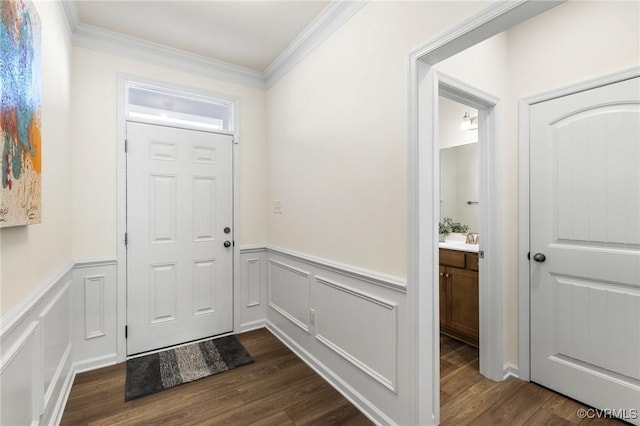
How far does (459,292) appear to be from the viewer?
2.72m

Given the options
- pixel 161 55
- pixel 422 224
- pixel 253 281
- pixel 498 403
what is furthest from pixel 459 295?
pixel 161 55

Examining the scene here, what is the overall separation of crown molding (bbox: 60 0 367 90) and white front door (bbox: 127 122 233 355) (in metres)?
0.62

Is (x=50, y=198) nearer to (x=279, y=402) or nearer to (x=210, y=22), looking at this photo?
(x=210, y=22)

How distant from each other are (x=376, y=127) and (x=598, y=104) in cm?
139

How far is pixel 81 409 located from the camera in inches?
75.0

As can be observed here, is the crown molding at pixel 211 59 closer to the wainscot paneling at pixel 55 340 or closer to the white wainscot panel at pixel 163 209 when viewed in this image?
the white wainscot panel at pixel 163 209

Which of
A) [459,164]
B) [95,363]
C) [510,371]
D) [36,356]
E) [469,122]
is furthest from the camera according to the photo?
[459,164]

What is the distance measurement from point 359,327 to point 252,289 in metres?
1.56

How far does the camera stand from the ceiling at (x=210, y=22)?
2100 mm

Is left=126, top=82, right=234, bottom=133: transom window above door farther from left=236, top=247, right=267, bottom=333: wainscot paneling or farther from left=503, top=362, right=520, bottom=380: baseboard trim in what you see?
left=503, top=362, right=520, bottom=380: baseboard trim

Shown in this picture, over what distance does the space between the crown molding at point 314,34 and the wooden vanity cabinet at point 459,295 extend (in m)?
2.12

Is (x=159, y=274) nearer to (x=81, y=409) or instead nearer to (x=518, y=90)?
(x=81, y=409)

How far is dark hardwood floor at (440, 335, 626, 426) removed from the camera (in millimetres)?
1792

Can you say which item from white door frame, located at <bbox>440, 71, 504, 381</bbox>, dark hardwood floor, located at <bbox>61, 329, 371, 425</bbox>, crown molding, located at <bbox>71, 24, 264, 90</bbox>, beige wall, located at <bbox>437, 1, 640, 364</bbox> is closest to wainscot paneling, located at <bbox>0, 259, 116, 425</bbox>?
dark hardwood floor, located at <bbox>61, 329, 371, 425</bbox>
